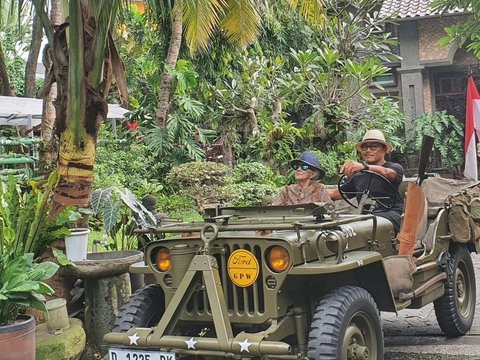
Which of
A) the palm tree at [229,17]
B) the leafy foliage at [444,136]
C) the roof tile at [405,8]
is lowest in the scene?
the leafy foliage at [444,136]

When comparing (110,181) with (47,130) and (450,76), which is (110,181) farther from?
(450,76)

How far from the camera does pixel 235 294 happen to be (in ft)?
13.4

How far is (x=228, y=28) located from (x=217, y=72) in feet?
26.0

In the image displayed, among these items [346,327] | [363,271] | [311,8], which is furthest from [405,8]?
[346,327]

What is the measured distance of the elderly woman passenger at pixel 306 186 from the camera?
6066 millimetres

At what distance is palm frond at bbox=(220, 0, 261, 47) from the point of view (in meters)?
8.50

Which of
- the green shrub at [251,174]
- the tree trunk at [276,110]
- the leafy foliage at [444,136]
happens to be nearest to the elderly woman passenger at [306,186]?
the green shrub at [251,174]

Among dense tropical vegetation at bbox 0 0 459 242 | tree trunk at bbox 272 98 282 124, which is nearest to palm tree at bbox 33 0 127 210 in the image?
dense tropical vegetation at bbox 0 0 459 242

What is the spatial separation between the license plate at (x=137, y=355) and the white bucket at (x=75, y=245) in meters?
1.81

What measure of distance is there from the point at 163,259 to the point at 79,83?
2011mm

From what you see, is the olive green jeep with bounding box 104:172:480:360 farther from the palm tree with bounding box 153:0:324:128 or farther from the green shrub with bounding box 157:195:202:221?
the green shrub with bounding box 157:195:202:221

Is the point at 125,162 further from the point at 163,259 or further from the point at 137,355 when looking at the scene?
the point at 137,355

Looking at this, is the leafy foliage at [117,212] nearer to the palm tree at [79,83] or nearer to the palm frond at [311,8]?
the palm tree at [79,83]

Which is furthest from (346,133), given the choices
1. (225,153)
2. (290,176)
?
(225,153)
